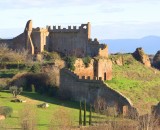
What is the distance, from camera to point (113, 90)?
52094 millimetres

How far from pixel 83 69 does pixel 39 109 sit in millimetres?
12863

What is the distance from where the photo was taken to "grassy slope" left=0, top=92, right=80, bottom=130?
139 ft

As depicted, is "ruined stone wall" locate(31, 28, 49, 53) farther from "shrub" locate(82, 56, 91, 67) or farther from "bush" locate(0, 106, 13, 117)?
"bush" locate(0, 106, 13, 117)

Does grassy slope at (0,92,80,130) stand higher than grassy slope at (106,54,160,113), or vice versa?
grassy slope at (106,54,160,113)

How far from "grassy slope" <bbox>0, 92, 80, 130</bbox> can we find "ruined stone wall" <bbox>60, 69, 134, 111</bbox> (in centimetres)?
147

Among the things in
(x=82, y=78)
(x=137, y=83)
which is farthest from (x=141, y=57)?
Result: (x=82, y=78)

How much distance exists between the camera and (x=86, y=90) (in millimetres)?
54344

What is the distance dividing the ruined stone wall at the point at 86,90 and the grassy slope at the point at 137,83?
1727 mm

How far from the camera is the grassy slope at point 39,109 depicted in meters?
42.4

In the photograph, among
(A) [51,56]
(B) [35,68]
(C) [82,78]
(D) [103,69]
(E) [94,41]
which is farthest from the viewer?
(E) [94,41]

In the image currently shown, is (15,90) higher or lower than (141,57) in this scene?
lower

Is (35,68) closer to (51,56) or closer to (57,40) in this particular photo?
(51,56)

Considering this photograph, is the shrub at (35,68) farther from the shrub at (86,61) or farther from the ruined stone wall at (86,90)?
the shrub at (86,61)

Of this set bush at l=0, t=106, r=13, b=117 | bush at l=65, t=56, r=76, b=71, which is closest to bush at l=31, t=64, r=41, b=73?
bush at l=65, t=56, r=76, b=71
